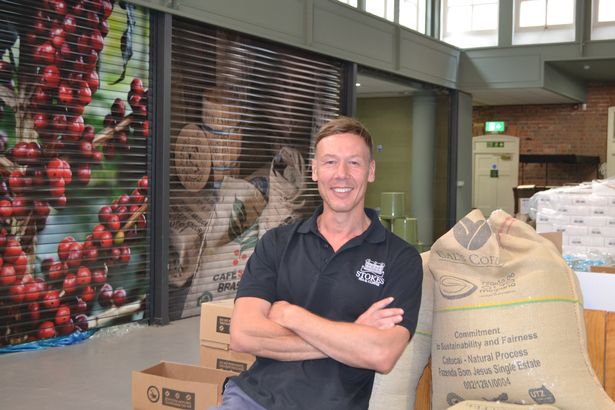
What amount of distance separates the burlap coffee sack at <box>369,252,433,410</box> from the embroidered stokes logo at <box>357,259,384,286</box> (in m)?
0.18

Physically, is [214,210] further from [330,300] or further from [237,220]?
[330,300]

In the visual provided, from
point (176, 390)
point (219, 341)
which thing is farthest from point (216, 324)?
point (176, 390)

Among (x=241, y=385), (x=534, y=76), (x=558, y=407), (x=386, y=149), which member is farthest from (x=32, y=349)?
(x=534, y=76)

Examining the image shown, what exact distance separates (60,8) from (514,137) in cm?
1160

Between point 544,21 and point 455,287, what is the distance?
11.0 metres

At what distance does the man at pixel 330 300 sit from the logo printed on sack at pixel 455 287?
3.1 inches

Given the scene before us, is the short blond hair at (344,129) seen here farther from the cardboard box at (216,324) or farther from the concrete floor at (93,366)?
the concrete floor at (93,366)

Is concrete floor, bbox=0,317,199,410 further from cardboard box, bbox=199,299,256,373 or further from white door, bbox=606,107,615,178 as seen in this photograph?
white door, bbox=606,107,615,178

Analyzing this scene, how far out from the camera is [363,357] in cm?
214

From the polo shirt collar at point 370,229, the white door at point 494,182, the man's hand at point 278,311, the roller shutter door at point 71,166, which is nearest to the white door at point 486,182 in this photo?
the white door at point 494,182

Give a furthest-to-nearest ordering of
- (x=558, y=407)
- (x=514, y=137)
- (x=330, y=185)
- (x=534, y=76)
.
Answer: (x=514, y=137)
(x=534, y=76)
(x=330, y=185)
(x=558, y=407)

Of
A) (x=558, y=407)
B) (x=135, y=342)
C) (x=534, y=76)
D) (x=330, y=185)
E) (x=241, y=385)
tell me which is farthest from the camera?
(x=534, y=76)

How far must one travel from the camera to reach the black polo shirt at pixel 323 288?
7.30ft

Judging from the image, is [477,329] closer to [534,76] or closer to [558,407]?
[558,407]
